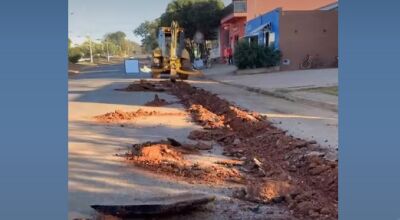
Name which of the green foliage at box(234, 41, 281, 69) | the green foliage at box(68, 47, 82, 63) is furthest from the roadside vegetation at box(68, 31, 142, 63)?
the green foliage at box(234, 41, 281, 69)

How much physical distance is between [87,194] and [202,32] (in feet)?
155

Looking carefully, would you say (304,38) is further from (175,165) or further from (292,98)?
(175,165)

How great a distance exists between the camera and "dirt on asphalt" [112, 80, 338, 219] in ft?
18.3

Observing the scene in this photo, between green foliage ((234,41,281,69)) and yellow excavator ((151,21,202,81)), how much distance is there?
713cm

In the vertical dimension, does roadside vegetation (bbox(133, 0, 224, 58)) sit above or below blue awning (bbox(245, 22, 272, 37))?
above

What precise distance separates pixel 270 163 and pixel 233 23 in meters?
48.0

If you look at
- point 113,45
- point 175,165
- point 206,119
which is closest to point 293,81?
point 113,45

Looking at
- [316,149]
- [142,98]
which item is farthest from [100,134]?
[142,98]

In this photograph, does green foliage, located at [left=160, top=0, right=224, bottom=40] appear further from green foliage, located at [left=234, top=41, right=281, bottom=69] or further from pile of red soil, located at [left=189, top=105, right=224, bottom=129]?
pile of red soil, located at [left=189, top=105, right=224, bottom=129]

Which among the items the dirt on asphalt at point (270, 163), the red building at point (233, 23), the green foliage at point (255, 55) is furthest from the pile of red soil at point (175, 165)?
the red building at point (233, 23)

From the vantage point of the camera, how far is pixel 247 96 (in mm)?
20281

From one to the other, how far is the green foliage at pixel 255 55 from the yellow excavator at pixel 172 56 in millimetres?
7131

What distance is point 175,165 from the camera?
7.32 meters

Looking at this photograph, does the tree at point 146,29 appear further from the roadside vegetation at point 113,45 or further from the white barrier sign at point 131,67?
the white barrier sign at point 131,67
